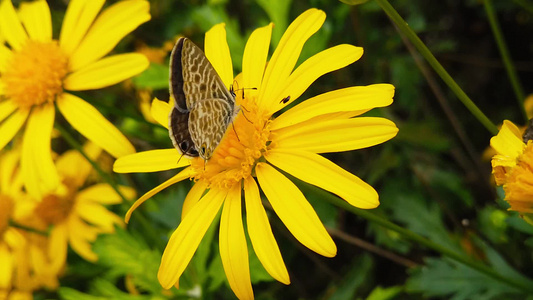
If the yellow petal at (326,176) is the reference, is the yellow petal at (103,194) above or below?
below

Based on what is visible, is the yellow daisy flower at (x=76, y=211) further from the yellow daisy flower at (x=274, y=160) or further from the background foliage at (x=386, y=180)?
the yellow daisy flower at (x=274, y=160)

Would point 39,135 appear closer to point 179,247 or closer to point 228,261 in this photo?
point 179,247

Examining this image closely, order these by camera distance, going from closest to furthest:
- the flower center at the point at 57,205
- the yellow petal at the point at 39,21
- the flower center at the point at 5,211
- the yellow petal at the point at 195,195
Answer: the yellow petal at the point at 195,195
the yellow petal at the point at 39,21
the flower center at the point at 5,211
the flower center at the point at 57,205

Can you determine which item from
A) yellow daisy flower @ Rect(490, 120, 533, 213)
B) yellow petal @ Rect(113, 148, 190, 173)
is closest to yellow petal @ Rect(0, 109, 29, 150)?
yellow petal @ Rect(113, 148, 190, 173)

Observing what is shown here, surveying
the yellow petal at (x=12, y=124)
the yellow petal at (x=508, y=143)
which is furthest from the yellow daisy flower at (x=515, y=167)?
the yellow petal at (x=12, y=124)

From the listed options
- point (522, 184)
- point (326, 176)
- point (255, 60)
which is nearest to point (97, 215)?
point (255, 60)

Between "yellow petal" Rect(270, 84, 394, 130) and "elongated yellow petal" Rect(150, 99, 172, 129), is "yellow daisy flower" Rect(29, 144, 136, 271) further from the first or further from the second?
"yellow petal" Rect(270, 84, 394, 130)

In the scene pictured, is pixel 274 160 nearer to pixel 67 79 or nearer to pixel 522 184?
pixel 522 184
